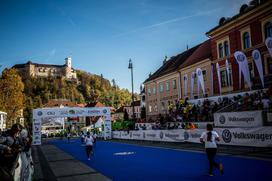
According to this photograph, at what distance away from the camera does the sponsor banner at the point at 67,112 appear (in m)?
38.6

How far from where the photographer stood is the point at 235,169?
1094cm

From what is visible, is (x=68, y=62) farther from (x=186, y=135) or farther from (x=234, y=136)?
(x=234, y=136)

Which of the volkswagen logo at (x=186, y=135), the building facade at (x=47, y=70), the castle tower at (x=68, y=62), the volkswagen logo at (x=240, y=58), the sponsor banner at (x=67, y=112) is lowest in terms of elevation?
the volkswagen logo at (x=186, y=135)

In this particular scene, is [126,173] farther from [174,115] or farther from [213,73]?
[213,73]

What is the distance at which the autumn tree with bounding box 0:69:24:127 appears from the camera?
49219 mm

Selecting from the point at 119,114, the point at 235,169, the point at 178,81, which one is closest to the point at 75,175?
the point at 235,169

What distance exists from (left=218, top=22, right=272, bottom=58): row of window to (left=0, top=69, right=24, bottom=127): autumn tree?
1406 inches

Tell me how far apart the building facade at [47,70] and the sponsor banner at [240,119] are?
543 ft

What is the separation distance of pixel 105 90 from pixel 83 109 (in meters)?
147

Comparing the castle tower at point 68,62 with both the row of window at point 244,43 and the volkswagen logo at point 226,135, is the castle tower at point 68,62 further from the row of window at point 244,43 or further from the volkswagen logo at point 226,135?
the volkswagen logo at point 226,135

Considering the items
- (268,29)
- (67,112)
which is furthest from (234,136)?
(67,112)

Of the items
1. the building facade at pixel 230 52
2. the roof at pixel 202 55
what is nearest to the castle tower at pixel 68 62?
the building facade at pixel 230 52

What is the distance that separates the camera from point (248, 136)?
53.3 ft

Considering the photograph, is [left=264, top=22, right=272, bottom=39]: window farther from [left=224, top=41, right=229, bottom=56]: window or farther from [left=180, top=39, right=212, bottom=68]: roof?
[left=180, top=39, right=212, bottom=68]: roof
